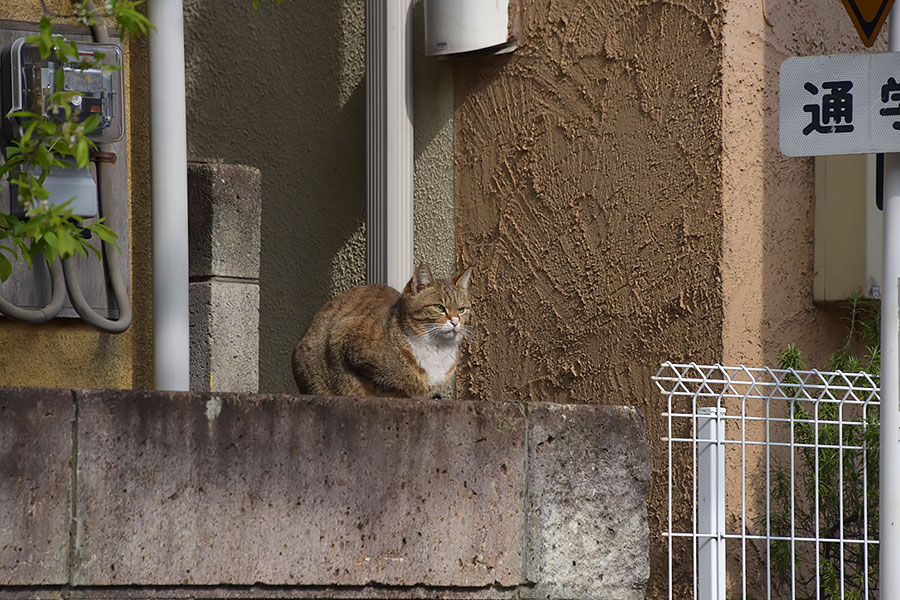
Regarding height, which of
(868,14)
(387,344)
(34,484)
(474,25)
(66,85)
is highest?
(474,25)

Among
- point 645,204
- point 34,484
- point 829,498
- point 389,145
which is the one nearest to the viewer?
point 34,484

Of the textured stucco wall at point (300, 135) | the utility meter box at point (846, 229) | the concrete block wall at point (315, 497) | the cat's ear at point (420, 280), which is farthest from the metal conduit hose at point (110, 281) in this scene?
the utility meter box at point (846, 229)

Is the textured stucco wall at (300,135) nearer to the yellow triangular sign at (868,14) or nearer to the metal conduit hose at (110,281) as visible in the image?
the metal conduit hose at (110,281)

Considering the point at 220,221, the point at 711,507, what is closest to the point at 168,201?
the point at 220,221

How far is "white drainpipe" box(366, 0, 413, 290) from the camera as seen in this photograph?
6367mm

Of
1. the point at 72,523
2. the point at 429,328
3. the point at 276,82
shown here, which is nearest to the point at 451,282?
the point at 429,328

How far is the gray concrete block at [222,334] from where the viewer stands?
4.85 meters

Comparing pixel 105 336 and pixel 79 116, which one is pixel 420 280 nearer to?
pixel 105 336

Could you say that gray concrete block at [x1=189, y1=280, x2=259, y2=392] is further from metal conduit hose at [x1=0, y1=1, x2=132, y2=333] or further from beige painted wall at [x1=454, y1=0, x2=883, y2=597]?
beige painted wall at [x1=454, y1=0, x2=883, y2=597]

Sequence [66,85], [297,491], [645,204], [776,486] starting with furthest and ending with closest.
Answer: [645,204] → [776,486] → [66,85] → [297,491]

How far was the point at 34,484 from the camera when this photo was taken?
308cm

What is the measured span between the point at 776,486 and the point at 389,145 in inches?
101

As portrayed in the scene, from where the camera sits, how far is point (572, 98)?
6.00 m

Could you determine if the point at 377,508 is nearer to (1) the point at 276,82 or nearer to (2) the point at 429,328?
(2) the point at 429,328
